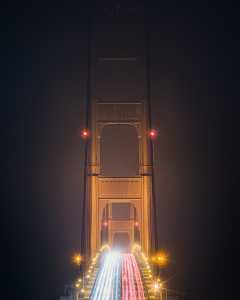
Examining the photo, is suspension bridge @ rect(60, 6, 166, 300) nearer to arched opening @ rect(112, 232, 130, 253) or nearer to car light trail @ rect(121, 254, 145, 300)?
car light trail @ rect(121, 254, 145, 300)

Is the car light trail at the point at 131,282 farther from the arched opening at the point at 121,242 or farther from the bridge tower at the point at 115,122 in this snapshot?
the arched opening at the point at 121,242

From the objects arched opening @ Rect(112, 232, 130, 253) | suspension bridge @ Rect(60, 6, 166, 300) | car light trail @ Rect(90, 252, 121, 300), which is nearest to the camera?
car light trail @ Rect(90, 252, 121, 300)

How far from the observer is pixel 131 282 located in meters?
10.3

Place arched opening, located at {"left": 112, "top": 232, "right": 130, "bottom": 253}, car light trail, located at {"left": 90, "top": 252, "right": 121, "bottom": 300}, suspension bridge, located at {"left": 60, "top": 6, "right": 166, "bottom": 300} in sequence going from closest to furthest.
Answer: car light trail, located at {"left": 90, "top": 252, "right": 121, "bottom": 300} < suspension bridge, located at {"left": 60, "top": 6, "right": 166, "bottom": 300} < arched opening, located at {"left": 112, "top": 232, "right": 130, "bottom": 253}

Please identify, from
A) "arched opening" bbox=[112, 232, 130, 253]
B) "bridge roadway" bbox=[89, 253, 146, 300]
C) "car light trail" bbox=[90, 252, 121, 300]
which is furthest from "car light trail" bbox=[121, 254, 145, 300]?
"arched opening" bbox=[112, 232, 130, 253]

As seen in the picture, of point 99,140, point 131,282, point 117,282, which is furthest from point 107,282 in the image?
point 99,140

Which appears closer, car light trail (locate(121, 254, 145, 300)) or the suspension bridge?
car light trail (locate(121, 254, 145, 300))

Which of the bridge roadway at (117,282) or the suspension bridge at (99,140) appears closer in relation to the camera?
the bridge roadway at (117,282)

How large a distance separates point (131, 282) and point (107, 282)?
2.76 ft

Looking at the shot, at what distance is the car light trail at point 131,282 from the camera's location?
9195mm

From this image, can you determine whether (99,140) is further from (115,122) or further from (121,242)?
(121,242)

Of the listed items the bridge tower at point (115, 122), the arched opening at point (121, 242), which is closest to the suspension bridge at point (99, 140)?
the bridge tower at point (115, 122)

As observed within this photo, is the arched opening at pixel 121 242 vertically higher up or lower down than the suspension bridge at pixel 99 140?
lower down

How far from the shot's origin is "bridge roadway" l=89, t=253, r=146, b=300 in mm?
9164
